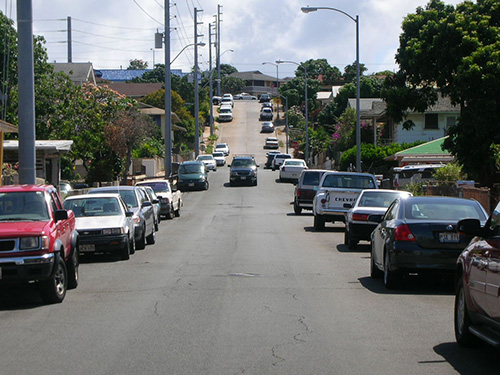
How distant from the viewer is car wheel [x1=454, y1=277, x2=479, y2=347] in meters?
8.56

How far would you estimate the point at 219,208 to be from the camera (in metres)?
38.4

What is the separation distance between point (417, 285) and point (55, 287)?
6.22 meters

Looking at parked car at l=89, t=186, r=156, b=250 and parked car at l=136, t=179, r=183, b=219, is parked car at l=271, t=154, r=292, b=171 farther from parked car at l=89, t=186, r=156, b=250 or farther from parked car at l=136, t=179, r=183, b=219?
parked car at l=89, t=186, r=156, b=250

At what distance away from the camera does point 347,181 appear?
86.8 ft

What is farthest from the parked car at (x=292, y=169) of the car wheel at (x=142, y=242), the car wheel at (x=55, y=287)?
the car wheel at (x=55, y=287)

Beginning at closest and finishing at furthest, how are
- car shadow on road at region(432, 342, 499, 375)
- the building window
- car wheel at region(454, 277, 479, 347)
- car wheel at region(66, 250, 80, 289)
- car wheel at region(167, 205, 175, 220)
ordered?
car shadow on road at region(432, 342, 499, 375) → car wheel at region(454, 277, 479, 347) → car wheel at region(66, 250, 80, 289) → car wheel at region(167, 205, 175, 220) → the building window

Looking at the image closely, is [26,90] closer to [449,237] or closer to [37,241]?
[37,241]

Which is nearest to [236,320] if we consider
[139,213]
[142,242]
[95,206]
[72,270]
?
[72,270]

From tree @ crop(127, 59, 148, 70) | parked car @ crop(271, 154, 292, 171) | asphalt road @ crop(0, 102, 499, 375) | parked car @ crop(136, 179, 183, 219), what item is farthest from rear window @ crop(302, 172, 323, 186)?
tree @ crop(127, 59, 148, 70)

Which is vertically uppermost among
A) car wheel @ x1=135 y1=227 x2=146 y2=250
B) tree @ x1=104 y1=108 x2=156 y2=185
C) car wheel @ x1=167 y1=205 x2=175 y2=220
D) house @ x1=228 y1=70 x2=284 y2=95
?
house @ x1=228 y1=70 x2=284 y2=95

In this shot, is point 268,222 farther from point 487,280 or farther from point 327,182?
point 487,280

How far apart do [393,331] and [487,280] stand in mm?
2218

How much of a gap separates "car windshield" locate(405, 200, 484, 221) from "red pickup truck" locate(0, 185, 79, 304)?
575 cm

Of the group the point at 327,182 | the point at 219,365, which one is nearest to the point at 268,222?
the point at 327,182
